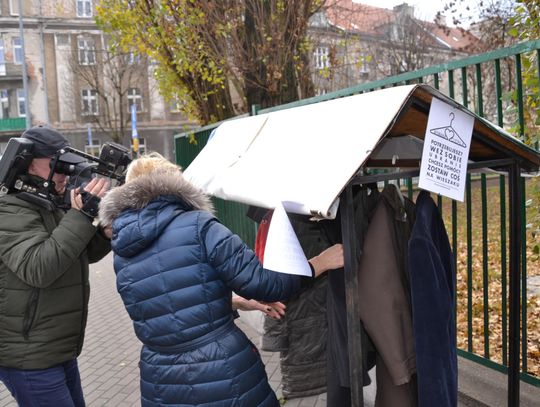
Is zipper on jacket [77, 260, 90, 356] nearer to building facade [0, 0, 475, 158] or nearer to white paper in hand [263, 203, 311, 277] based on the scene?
white paper in hand [263, 203, 311, 277]

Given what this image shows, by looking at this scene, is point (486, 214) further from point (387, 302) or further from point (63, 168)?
point (63, 168)

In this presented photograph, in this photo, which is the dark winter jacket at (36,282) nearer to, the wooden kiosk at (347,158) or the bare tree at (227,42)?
the wooden kiosk at (347,158)

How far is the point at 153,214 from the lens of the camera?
2283 millimetres

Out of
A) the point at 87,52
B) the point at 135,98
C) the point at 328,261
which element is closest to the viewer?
the point at 328,261

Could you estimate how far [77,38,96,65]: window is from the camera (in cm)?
3033

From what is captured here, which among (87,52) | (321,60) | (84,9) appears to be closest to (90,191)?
(321,60)

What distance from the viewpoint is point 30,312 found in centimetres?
268

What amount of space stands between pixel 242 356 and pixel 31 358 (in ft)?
3.78

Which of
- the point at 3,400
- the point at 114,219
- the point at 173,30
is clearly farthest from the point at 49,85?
the point at 114,219

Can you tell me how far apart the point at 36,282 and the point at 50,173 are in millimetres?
610

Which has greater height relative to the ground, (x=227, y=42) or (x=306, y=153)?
(x=227, y=42)

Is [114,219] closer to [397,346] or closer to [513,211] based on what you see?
[397,346]

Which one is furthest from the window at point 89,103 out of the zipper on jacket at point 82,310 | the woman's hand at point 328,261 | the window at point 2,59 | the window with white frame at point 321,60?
the woman's hand at point 328,261

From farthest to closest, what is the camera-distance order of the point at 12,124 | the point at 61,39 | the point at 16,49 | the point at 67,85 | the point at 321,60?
the point at 16,49 < the point at 12,124 < the point at 61,39 < the point at 67,85 < the point at 321,60
